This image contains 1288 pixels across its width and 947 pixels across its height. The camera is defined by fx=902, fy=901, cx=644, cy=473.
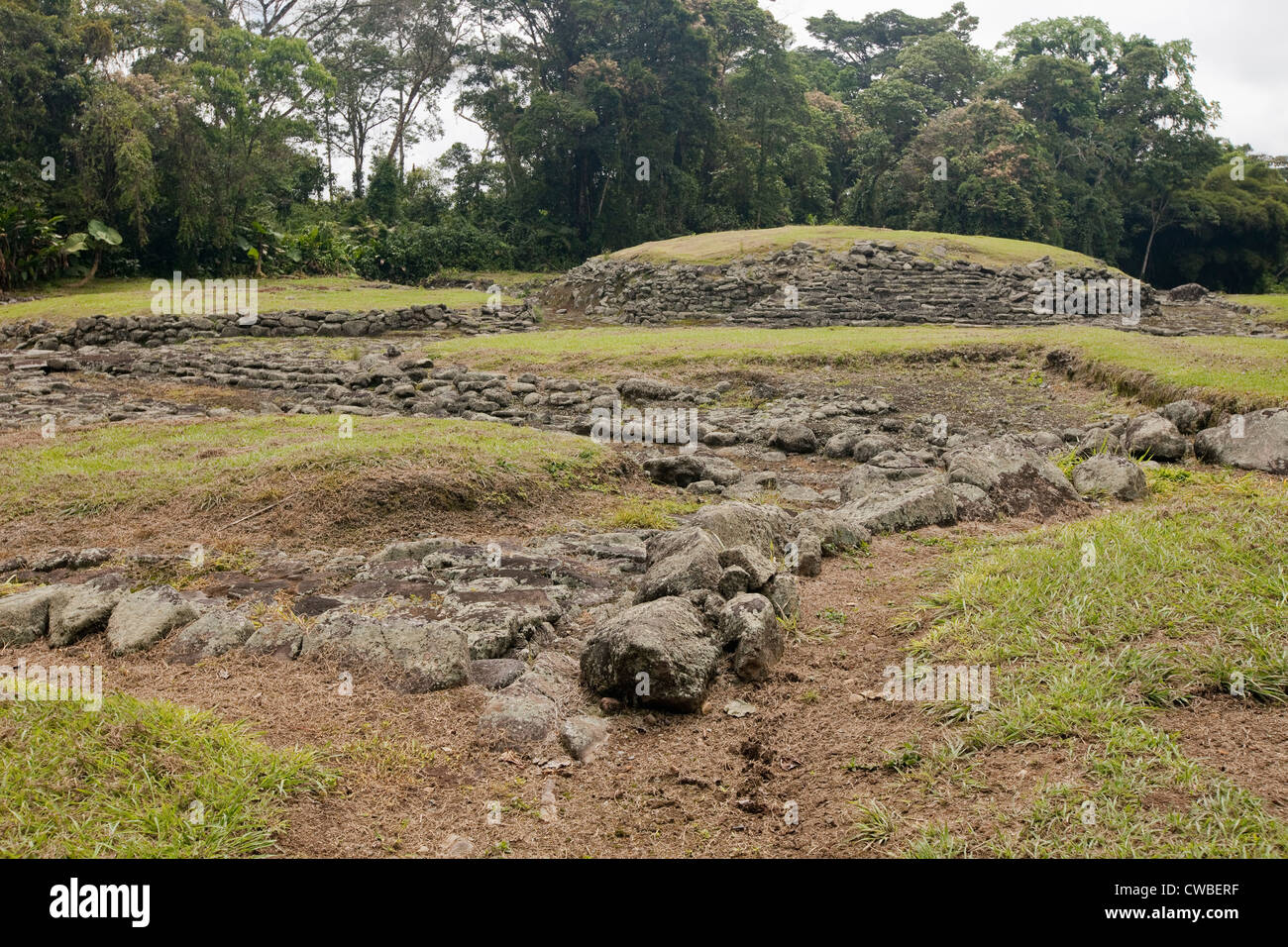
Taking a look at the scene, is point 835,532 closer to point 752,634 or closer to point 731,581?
point 731,581

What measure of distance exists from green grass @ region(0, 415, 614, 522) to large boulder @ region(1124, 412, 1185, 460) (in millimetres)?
5489

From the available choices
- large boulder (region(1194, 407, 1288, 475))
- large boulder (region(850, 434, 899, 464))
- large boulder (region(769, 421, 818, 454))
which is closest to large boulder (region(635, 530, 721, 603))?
large boulder (region(850, 434, 899, 464))

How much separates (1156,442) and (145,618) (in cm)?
918

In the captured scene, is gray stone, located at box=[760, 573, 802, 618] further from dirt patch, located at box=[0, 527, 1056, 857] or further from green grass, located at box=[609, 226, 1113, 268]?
green grass, located at box=[609, 226, 1113, 268]

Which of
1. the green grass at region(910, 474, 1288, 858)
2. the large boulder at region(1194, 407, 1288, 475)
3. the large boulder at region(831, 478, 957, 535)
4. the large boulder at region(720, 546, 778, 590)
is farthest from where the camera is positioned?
the large boulder at region(1194, 407, 1288, 475)

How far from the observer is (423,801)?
12.0ft

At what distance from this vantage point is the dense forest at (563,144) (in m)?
27.6

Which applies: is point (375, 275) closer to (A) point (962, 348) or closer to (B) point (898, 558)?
(A) point (962, 348)

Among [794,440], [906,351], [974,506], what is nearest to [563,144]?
[906,351]

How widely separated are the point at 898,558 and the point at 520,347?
42.8 ft

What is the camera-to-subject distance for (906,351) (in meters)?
16.5

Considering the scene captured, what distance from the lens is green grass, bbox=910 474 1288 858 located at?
2.95m

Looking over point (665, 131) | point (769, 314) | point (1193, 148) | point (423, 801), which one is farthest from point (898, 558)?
point (1193, 148)
